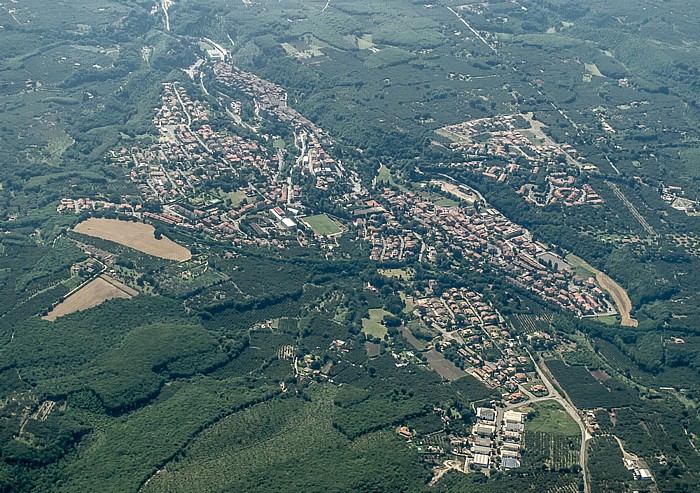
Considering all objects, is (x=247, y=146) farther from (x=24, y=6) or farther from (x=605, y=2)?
(x=605, y=2)

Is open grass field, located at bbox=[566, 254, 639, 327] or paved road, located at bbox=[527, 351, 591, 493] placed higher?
paved road, located at bbox=[527, 351, 591, 493]

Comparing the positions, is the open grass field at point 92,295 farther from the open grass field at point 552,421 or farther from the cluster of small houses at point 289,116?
the open grass field at point 552,421

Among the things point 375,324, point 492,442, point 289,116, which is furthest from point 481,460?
point 289,116

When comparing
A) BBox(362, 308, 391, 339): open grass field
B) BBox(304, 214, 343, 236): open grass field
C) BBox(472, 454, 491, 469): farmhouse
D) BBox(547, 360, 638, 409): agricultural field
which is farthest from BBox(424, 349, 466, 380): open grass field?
BBox(304, 214, 343, 236): open grass field

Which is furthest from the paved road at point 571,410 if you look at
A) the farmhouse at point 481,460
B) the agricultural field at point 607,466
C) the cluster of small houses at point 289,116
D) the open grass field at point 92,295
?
the cluster of small houses at point 289,116

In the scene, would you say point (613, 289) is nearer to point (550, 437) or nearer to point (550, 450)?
point (550, 437)

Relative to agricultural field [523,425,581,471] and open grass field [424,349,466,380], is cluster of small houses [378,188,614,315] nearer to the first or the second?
open grass field [424,349,466,380]

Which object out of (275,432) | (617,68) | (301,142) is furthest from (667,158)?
(275,432)
